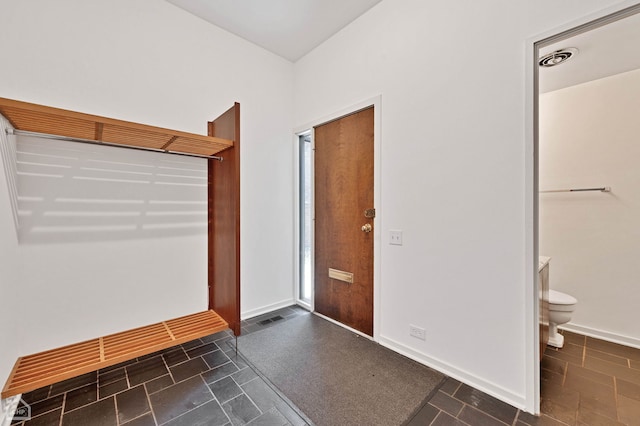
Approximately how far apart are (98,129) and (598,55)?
3644 mm

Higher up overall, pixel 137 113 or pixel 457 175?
pixel 137 113

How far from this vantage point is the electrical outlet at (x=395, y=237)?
212cm

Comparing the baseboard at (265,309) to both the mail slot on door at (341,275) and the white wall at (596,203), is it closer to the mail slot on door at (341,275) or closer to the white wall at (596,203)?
the mail slot on door at (341,275)

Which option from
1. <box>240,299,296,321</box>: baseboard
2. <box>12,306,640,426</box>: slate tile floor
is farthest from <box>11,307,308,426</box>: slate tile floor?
<box>240,299,296,321</box>: baseboard

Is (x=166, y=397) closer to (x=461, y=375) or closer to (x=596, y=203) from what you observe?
(x=461, y=375)

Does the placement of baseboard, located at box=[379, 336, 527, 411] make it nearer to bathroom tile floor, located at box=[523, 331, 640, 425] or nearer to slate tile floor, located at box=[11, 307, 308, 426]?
bathroom tile floor, located at box=[523, 331, 640, 425]

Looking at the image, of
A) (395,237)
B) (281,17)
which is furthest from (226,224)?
(281,17)

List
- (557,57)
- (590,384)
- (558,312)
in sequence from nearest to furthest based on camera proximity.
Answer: (590,384)
(557,57)
(558,312)

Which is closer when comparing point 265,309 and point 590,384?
point 590,384

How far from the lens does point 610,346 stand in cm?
221

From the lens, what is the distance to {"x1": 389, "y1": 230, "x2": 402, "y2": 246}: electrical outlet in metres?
2.12

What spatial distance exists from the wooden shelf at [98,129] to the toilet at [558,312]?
292 centimetres

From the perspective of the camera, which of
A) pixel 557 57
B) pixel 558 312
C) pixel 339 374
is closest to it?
pixel 339 374

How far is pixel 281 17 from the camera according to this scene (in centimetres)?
242
